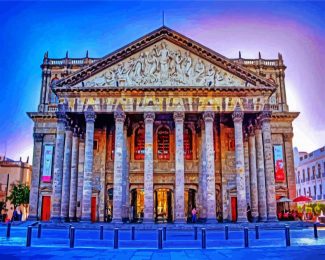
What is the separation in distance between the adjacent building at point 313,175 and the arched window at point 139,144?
89.6 ft

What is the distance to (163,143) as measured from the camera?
32.3m

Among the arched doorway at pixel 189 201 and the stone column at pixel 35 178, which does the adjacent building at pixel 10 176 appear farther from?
the arched doorway at pixel 189 201

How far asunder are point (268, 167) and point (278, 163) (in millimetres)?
5919

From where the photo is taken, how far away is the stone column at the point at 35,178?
33.9 meters

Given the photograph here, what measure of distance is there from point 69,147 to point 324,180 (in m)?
34.6

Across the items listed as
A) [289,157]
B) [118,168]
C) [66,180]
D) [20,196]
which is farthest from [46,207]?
[289,157]

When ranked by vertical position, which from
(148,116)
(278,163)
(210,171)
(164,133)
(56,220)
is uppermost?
(148,116)

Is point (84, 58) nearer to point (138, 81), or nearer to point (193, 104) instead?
point (138, 81)

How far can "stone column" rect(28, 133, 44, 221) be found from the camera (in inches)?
1335

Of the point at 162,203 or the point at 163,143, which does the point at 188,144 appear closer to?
the point at 163,143

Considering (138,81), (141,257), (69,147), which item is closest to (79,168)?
(69,147)

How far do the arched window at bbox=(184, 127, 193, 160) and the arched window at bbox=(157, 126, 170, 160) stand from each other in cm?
171

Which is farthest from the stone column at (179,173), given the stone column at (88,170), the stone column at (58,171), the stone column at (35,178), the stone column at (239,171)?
the stone column at (35,178)

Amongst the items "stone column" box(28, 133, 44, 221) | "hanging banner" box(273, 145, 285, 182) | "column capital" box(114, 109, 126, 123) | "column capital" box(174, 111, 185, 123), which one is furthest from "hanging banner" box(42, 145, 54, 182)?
"hanging banner" box(273, 145, 285, 182)
